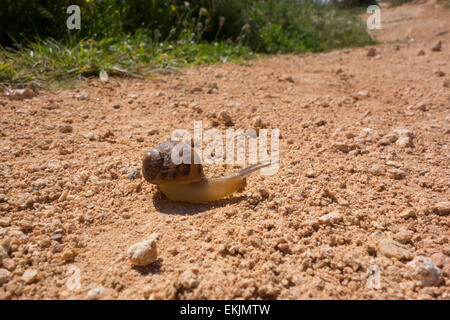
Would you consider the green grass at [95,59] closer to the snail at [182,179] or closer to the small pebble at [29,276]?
the snail at [182,179]

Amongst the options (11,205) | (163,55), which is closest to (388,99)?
(163,55)

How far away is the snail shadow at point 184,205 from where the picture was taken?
2413 millimetres

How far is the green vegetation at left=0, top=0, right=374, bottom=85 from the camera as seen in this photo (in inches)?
181

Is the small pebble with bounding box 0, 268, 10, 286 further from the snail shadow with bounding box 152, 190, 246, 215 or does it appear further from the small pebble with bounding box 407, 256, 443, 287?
the small pebble with bounding box 407, 256, 443, 287

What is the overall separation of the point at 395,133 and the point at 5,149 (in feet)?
11.3

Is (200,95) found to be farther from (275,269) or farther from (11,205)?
(275,269)

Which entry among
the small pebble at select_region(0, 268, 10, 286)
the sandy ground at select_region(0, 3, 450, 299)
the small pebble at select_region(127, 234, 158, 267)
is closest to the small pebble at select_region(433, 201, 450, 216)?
the sandy ground at select_region(0, 3, 450, 299)

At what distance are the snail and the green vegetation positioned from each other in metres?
2.59

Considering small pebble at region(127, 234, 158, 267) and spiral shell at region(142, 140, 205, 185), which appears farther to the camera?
spiral shell at region(142, 140, 205, 185)

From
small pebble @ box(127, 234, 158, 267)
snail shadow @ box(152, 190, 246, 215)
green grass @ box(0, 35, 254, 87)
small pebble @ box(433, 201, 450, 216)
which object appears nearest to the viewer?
→ small pebble @ box(127, 234, 158, 267)

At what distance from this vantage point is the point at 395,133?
3.23m

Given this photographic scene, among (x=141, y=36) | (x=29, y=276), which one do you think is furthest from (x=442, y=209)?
(x=141, y=36)

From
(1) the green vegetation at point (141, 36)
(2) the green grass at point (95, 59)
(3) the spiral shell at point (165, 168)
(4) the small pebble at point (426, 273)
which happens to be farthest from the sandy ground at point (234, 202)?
(1) the green vegetation at point (141, 36)
